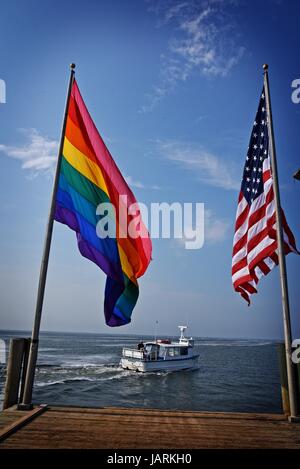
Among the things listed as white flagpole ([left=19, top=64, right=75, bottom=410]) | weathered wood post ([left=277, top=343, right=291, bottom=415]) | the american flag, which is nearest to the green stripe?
white flagpole ([left=19, top=64, right=75, bottom=410])

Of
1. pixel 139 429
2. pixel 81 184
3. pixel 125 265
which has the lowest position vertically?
pixel 139 429

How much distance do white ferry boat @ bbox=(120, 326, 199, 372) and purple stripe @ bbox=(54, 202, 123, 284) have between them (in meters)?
40.2

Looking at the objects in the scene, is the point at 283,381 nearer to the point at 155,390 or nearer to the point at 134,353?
the point at 155,390

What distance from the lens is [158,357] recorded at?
46750 mm

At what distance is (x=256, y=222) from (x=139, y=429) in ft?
17.2

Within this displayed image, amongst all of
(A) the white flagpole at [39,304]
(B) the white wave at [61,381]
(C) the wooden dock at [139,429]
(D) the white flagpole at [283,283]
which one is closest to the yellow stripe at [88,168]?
(A) the white flagpole at [39,304]

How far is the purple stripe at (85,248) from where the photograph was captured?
7.66 meters

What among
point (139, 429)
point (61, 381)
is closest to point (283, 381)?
point (139, 429)

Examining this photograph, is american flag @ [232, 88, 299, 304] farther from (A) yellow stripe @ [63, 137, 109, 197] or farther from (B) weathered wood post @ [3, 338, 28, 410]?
(B) weathered wood post @ [3, 338, 28, 410]

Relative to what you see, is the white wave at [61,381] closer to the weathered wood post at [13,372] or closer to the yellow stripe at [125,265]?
the yellow stripe at [125,265]

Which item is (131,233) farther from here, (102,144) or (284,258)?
(284,258)

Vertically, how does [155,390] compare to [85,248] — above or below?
below

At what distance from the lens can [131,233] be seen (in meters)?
8.73
